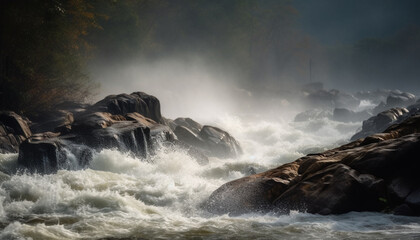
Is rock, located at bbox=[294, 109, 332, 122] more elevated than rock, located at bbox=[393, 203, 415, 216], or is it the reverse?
rock, located at bbox=[294, 109, 332, 122]

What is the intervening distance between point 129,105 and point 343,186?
53.0 ft

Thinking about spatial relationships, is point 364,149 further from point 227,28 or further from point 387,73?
point 387,73

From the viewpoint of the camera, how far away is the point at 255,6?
76.4m

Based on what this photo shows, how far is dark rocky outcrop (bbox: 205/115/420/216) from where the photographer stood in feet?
30.2

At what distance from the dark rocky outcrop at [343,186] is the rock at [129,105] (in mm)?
12979

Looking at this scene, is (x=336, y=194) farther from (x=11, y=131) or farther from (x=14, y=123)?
(x=14, y=123)

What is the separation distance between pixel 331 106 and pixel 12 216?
56.6m

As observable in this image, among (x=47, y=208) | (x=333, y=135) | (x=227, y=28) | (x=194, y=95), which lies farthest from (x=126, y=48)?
(x=47, y=208)

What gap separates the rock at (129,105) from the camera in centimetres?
2291

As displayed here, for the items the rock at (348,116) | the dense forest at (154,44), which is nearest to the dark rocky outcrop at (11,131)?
the dense forest at (154,44)

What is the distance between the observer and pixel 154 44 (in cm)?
5350

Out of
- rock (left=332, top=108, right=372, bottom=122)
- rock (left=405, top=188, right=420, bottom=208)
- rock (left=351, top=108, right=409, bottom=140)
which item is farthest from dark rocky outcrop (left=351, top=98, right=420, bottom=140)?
rock (left=405, top=188, right=420, bottom=208)

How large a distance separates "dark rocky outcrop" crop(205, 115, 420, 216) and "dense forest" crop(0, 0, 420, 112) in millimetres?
15649

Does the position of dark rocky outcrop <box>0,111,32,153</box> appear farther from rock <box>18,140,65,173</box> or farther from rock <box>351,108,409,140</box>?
rock <box>351,108,409,140</box>
